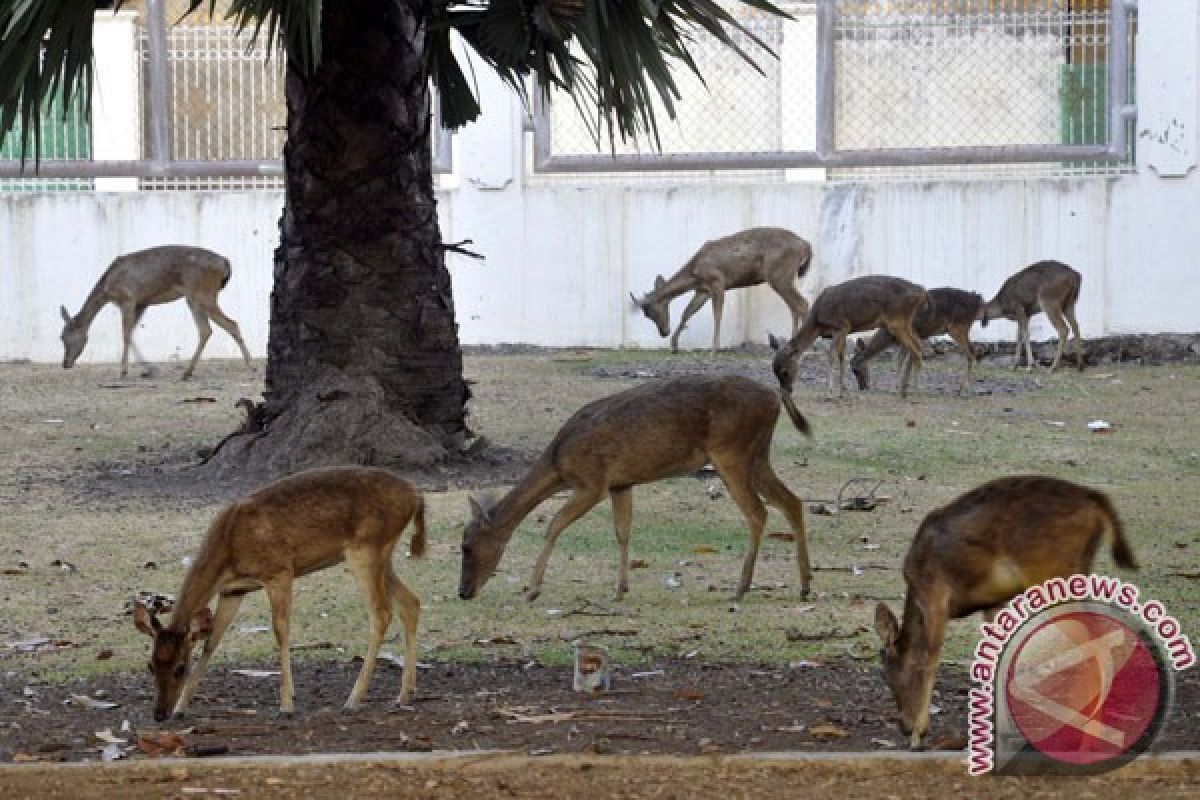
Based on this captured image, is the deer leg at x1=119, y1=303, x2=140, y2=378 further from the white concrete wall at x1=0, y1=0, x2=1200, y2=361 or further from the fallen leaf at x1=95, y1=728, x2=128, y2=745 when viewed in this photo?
the fallen leaf at x1=95, y1=728, x2=128, y2=745

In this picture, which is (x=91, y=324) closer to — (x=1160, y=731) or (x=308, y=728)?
(x=308, y=728)

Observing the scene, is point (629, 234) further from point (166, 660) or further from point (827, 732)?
point (827, 732)

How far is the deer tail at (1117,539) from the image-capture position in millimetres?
7227

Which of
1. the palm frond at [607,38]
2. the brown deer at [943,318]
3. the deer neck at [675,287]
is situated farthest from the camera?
the deer neck at [675,287]

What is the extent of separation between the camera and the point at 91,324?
73.2 feet

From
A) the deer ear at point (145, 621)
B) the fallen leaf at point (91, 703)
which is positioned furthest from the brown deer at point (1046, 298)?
the deer ear at point (145, 621)

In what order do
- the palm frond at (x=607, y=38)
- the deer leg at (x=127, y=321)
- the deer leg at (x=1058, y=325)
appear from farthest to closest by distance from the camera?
1. the deer leg at (x=1058, y=325)
2. the deer leg at (x=127, y=321)
3. the palm frond at (x=607, y=38)

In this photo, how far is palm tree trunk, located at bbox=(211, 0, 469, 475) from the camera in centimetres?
1309

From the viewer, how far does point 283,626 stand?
7.79 meters

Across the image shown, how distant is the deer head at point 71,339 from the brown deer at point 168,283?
1.59ft

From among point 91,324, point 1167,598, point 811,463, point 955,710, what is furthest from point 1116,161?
point 955,710

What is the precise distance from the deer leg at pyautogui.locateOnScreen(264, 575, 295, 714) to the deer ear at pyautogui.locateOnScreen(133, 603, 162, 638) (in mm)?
432

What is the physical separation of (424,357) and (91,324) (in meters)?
9.79

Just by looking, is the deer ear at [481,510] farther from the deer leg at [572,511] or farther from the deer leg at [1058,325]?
the deer leg at [1058,325]
